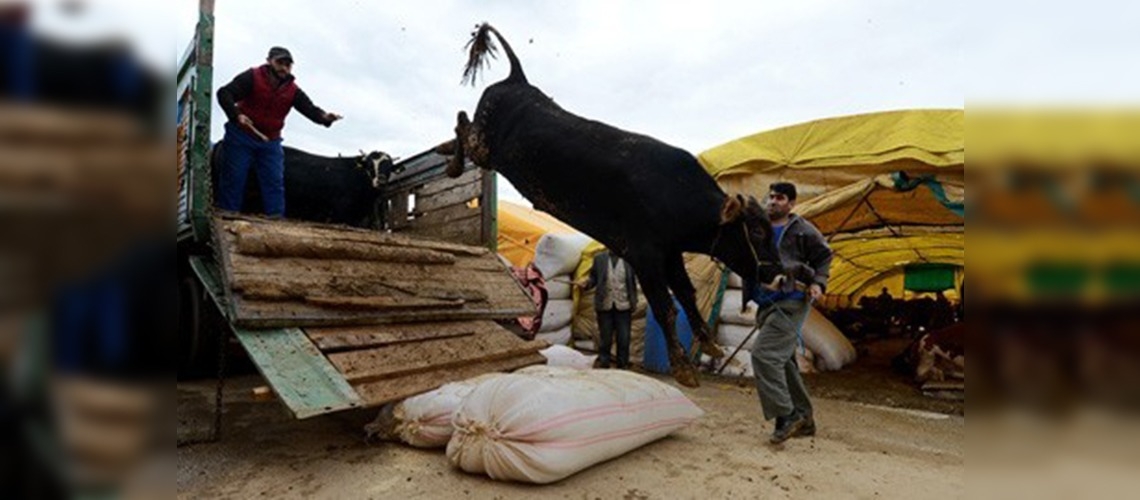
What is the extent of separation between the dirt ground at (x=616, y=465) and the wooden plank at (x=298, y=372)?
36 cm

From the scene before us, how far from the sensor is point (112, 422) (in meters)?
0.38

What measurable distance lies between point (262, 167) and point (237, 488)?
297cm

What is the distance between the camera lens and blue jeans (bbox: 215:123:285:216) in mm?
4691

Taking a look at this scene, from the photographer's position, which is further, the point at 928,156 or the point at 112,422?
the point at 928,156

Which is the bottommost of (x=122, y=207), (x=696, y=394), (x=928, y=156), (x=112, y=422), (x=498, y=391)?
(x=696, y=394)

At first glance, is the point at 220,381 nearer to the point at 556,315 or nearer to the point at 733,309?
the point at 733,309

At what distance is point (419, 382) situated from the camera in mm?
3627

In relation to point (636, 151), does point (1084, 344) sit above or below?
below

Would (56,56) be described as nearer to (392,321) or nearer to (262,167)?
(392,321)

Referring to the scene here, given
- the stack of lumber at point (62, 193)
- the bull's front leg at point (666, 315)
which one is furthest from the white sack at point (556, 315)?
the stack of lumber at point (62, 193)

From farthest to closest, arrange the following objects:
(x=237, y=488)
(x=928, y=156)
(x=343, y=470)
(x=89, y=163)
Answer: (x=928, y=156) → (x=343, y=470) → (x=237, y=488) → (x=89, y=163)

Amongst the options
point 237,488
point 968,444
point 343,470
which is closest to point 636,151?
point 343,470

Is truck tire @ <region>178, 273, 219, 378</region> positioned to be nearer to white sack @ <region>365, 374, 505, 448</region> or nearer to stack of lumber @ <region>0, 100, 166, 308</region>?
white sack @ <region>365, 374, 505, 448</region>

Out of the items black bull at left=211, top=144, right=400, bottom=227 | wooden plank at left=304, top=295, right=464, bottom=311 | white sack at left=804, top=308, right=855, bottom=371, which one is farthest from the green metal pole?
white sack at left=804, top=308, right=855, bottom=371
